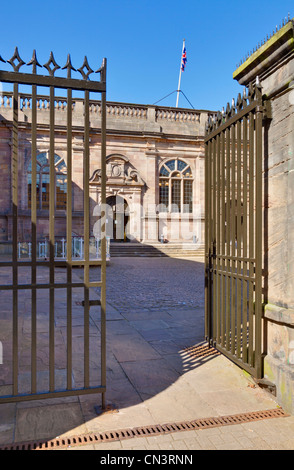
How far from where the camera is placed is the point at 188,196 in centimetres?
2497

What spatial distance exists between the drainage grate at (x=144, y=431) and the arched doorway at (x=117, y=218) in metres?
21.0

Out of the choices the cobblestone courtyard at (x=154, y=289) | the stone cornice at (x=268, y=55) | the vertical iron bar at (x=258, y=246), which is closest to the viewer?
the stone cornice at (x=268, y=55)

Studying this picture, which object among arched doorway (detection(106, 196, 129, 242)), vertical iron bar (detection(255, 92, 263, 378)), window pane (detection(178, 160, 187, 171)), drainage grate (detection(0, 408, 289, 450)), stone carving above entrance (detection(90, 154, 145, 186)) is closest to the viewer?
drainage grate (detection(0, 408, 289, 450))

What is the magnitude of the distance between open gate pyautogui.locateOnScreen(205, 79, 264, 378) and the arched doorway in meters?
19.0

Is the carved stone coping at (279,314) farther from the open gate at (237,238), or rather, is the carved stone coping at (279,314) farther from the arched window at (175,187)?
the arched window at (175,187)

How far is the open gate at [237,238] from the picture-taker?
340 centimetres

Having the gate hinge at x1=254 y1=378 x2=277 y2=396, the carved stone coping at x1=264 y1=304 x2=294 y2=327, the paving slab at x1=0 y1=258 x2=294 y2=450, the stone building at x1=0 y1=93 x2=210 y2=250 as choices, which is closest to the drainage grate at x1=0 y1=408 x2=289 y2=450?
the paving slab at x1=0 y1=258 x2=294 y2=450

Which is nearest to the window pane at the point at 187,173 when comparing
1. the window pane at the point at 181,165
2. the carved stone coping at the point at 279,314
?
the window pane at the point at 181,165

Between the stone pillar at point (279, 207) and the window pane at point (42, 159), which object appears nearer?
the stone pillar at point (279, 207)

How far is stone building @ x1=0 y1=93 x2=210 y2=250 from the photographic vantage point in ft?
69.7

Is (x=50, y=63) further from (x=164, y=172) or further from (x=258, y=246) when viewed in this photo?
(x=164, y=172)

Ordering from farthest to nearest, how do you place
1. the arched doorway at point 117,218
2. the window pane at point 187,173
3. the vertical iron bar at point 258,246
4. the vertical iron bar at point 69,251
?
the window pane at point 187,173 → the arched doorway at point 117,218 → the vertical iron bar at point 258,246 → the vertical iron bar at point 69,251

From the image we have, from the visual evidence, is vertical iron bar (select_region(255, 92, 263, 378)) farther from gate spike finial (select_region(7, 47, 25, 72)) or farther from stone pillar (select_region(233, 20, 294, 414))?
gate spike finial (select_region(7, 47, 25, 72))

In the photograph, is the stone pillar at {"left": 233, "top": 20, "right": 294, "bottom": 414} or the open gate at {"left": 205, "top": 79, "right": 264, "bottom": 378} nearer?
the stone pillar at {"left": 233, "top": 20, "right": 294, "bottom": 414}
